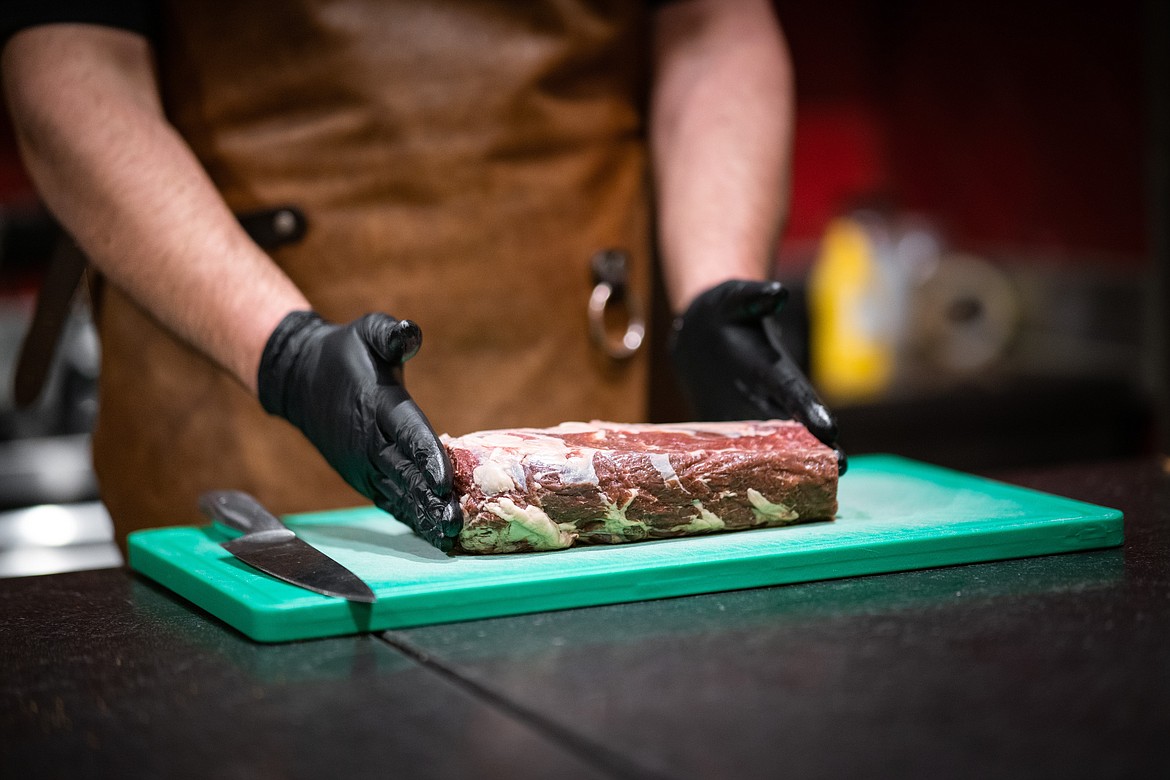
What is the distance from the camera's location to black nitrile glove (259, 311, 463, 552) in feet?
3.81

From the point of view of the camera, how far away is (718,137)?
6.15 feet

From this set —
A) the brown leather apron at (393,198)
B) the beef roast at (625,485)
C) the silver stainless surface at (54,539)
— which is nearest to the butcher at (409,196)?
the brown leather apron at (393,198)

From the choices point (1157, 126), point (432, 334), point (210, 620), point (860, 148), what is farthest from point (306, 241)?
point (860, 148)

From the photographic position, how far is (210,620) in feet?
3.57

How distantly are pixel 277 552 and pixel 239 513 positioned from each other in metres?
0.15

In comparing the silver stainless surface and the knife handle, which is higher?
the knife handle

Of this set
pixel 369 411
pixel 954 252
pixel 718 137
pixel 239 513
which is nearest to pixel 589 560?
pixel 369 411

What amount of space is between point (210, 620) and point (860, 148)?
4213 mm

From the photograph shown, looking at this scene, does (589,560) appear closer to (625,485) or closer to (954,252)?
(625,485)

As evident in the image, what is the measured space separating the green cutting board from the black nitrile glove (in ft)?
0.16

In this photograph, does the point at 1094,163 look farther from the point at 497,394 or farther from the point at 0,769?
the point at 0,769

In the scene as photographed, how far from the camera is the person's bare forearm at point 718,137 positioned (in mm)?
1802

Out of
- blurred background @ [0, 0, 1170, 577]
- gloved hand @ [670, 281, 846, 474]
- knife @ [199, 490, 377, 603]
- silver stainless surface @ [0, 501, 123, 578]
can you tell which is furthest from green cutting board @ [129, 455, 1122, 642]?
blurred background @ [0, 0, 1170, 577]

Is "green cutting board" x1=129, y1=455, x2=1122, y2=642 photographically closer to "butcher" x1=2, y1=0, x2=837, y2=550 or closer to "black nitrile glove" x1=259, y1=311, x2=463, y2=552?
"black nitrile glove" x1=259, y1=311, x2=463, y2=552
